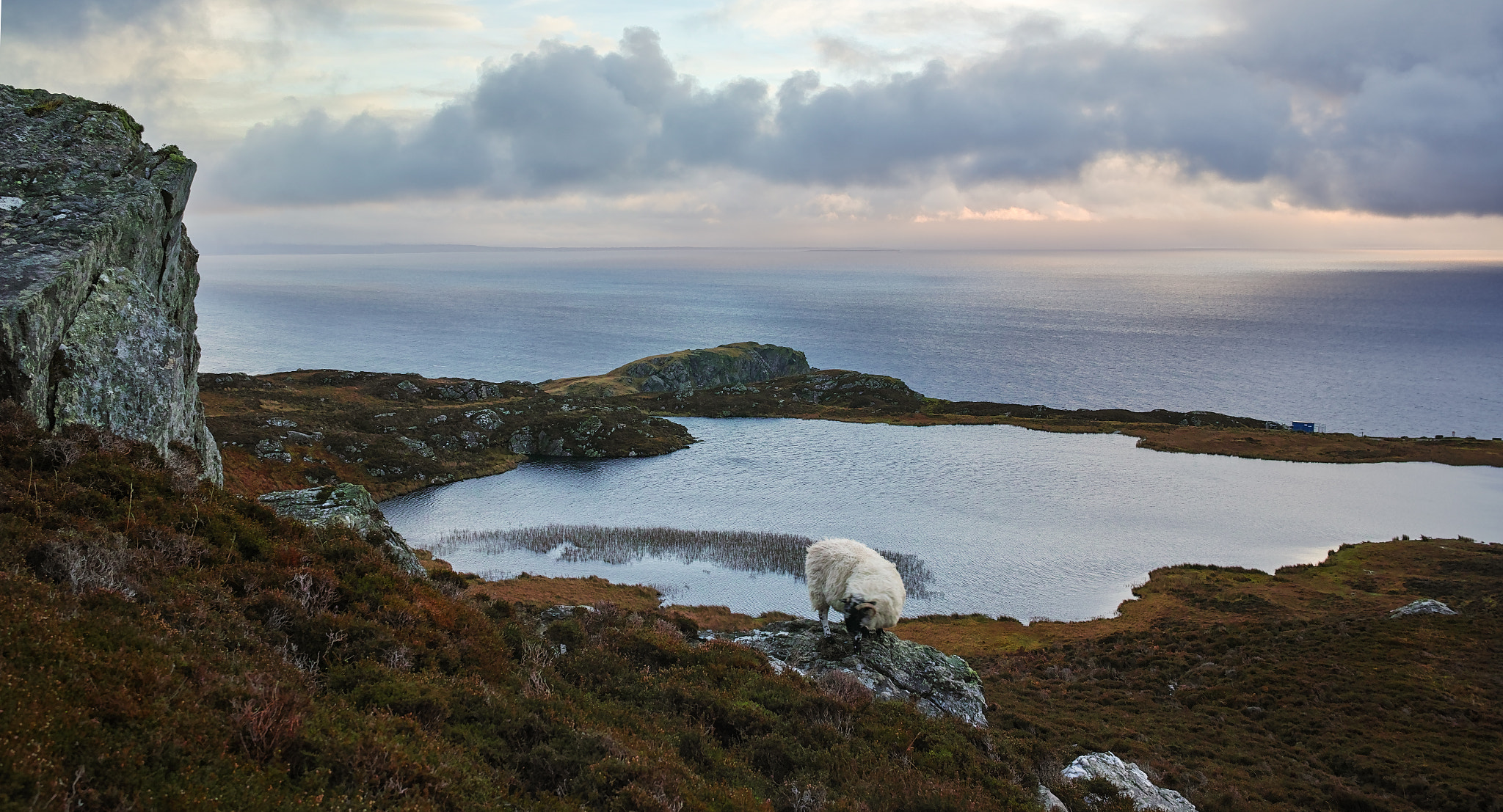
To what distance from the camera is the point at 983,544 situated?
52094 mm

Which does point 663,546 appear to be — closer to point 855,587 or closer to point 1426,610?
point 855,587

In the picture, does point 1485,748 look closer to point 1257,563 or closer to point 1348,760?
point 1348,760

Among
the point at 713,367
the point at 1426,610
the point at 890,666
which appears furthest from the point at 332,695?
the point at 713,367

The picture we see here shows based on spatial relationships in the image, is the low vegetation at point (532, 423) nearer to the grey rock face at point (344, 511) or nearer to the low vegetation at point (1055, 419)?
the low vegetation at point (1055, 419)

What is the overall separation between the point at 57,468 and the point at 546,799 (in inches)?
376

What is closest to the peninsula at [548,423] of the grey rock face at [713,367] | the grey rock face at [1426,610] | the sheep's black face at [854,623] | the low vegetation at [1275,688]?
the grey rock face at [713,367]

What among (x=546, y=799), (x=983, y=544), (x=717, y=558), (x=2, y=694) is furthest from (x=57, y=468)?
(x=983, y=544)

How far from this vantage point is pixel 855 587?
1911cm

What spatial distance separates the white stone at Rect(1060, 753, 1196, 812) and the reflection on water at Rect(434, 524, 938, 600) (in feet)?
94.5

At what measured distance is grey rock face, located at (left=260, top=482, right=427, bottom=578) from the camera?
1780 cm

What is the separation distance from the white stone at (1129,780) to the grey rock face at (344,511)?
16.1 m

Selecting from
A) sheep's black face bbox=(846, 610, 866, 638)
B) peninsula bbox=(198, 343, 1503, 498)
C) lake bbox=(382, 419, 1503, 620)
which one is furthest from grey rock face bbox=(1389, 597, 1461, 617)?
peninsula bbox=(198, 343, 1503, 498)

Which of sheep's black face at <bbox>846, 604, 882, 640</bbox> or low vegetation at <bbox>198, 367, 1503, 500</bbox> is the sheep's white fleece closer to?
sheep's black face at <bbox>846, 604, 882, 640</bbox>

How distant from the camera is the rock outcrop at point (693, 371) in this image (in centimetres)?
12850
